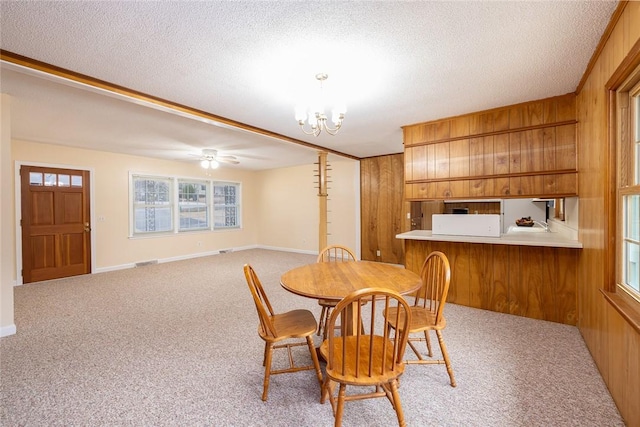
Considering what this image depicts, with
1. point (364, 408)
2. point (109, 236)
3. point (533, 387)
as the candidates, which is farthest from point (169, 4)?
point (109, 236)

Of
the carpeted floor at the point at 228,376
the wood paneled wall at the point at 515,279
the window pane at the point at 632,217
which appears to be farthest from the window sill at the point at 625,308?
the wood paneled wall at the point at 515,279

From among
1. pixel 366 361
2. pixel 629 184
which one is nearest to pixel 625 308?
pixel 629 184

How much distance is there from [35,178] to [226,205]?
388cm

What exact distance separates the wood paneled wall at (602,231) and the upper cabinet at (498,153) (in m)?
0.19

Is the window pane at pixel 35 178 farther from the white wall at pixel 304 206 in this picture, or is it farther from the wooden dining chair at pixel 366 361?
the wooden dining chair at pixel 366 361

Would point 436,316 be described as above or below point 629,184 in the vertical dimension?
below

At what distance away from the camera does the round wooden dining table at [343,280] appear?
5.97 ft

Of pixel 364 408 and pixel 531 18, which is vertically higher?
pixel 531 18

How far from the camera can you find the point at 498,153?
337cm

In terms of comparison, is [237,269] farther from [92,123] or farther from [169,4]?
[169,4]

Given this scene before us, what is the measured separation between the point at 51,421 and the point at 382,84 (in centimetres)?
338

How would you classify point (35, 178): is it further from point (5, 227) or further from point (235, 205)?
point (235, 205)

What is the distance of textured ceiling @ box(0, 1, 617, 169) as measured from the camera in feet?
5.45

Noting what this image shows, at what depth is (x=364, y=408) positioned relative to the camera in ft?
5.81
